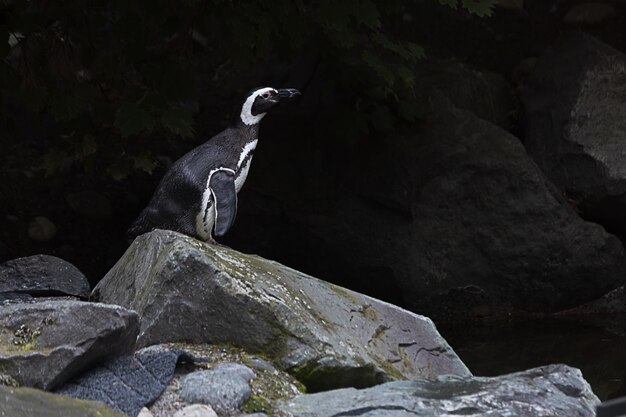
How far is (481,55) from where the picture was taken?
9805mm

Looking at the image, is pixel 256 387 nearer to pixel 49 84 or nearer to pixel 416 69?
pixel 49 84

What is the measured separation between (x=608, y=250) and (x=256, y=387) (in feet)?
14.7

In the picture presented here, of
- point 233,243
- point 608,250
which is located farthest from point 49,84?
point 608,250

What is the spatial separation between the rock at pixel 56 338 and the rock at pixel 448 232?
A: 13.4 feet

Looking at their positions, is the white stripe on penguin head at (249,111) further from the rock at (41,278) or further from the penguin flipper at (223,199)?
the rock at (41,278)

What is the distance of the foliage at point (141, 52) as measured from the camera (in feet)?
20.6

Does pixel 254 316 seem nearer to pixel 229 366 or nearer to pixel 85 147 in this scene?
pixel 229 366

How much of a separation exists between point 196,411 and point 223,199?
1835 millimetres

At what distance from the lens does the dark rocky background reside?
7438mm

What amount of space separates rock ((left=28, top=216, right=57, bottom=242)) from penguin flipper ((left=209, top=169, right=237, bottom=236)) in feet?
10.2

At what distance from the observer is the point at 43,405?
3047 mm

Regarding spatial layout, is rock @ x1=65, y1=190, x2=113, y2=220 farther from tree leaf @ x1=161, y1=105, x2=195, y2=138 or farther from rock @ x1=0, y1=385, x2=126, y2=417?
rock @ x1=0, y1=385, x2=126, y2=417

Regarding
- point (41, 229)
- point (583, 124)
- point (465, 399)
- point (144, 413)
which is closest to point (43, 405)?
point (144, 413)

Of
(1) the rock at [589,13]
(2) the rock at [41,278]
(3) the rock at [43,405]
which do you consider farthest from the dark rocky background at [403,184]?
(3) the rock at [43,405]
